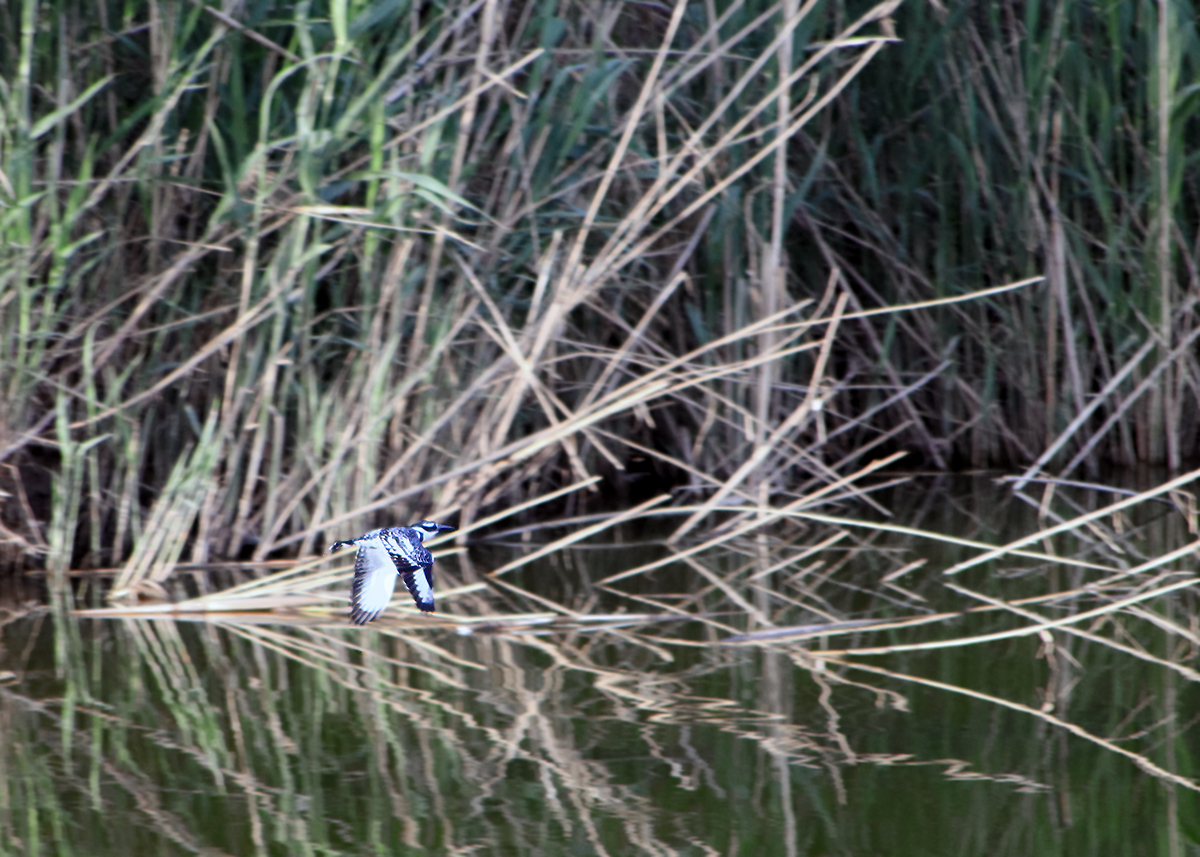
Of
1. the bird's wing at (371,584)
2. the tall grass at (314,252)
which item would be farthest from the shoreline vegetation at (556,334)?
the bird's wing at (371,584)

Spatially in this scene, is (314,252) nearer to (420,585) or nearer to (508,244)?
(508,244)

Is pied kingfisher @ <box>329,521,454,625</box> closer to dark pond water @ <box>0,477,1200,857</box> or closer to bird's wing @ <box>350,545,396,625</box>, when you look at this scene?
bird's wing @ <box>350,545,396,625</box>

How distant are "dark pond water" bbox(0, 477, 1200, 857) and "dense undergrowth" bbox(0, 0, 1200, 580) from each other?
28 cm

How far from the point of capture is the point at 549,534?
3193 mm

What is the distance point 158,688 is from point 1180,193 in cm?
274

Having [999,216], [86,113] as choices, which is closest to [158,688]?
[86,113]

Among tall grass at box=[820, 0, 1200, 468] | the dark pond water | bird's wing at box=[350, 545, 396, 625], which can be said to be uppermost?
tall grass at box=[820, 0, 1200, 468]

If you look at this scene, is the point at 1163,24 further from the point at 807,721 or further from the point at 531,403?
the point at 807,721

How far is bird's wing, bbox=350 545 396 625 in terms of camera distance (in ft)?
5.18

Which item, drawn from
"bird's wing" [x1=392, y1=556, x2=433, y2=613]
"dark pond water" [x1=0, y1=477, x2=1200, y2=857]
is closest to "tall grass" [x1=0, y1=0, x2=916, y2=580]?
"dark pond water" [x1=0, y1=477, x2=1200, y2=857]

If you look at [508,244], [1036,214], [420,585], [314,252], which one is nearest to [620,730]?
[420,585]

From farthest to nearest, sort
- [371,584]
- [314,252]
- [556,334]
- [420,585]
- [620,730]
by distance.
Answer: [556,334], [314,252], [620,730], [371,584], [420,585]

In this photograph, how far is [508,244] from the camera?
298 cm

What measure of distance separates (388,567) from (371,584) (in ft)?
0.11
